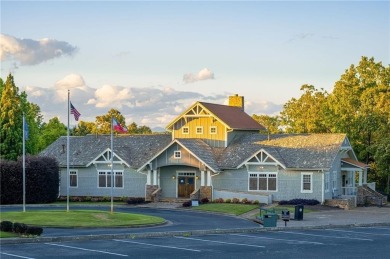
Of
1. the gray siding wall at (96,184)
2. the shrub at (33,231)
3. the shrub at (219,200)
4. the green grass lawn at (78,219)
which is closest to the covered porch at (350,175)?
the shrub at (219,200)

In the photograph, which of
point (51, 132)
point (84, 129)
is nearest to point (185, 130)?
point (51, 132)

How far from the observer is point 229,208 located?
53625 millimetres

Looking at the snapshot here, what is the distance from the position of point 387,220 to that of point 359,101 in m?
29.6

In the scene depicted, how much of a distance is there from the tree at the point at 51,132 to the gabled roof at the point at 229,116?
122ft

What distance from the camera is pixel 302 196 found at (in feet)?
192

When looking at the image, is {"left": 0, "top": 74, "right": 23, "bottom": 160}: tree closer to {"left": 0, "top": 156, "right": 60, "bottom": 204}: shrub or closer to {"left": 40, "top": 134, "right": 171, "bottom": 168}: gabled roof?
{"left": 40, "top": 134, "right": 171, "bottom": 168}: gabled roof

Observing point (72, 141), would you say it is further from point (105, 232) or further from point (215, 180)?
point (105, 232)

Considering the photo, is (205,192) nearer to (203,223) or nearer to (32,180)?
(32,180)

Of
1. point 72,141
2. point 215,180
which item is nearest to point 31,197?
point 72,141

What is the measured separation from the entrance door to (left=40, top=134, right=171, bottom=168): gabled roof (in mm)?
4147

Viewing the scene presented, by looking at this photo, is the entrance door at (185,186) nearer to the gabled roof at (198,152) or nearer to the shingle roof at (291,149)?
the gabled roof at (198,152)

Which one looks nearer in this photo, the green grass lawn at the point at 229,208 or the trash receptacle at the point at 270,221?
the trash receptacle at the point at 270,221

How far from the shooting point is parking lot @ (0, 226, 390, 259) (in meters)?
27.9

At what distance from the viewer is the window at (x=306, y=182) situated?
58.5m
